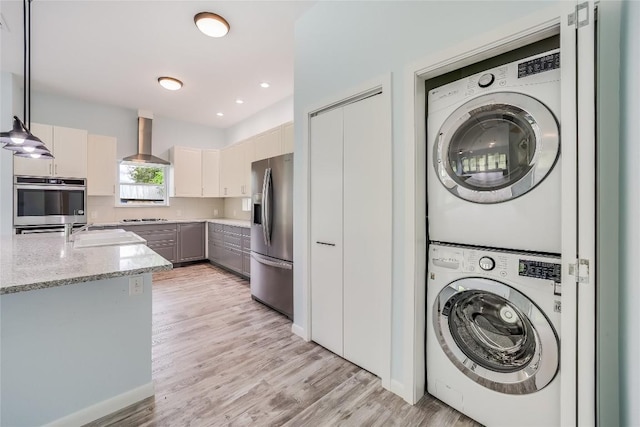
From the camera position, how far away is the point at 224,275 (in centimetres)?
482

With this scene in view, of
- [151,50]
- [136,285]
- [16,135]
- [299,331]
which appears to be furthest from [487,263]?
[151,50]

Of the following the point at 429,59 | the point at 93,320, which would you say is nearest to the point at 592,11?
the point at 429,59

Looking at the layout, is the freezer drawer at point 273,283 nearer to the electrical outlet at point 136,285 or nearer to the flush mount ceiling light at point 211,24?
the electrical outlet at point 136,285

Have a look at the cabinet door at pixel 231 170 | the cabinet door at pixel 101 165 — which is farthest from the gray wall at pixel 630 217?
the cabinet door at pixel 101 165

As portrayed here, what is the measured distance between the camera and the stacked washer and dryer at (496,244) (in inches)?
50.6

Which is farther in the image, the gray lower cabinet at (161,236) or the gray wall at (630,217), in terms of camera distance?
the gray lower cabinet at (161,236)

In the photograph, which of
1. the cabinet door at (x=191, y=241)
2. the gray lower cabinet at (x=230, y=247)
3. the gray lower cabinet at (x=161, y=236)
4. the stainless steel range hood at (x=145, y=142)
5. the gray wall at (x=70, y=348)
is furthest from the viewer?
the cabinet door at (x=191, y=241)

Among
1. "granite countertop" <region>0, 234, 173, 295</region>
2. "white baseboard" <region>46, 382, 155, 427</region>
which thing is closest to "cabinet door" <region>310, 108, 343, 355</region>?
"granite countertop" <region>0, 234, 173, 295</region>

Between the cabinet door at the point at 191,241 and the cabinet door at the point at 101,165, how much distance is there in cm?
132

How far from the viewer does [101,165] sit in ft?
15.2

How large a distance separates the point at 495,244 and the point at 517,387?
2.36 feet

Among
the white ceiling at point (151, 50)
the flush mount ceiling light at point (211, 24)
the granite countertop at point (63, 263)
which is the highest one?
the white ceiling at point (151, 50)

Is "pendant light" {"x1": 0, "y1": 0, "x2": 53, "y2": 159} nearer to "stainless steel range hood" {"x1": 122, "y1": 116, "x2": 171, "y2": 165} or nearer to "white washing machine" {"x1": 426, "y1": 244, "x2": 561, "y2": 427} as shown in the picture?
"stainless steel range hood" {"x1": 122, "y1": 116, "x2": 171, "y2": 165}

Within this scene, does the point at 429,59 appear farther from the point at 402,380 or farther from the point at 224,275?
the point at 224,275
